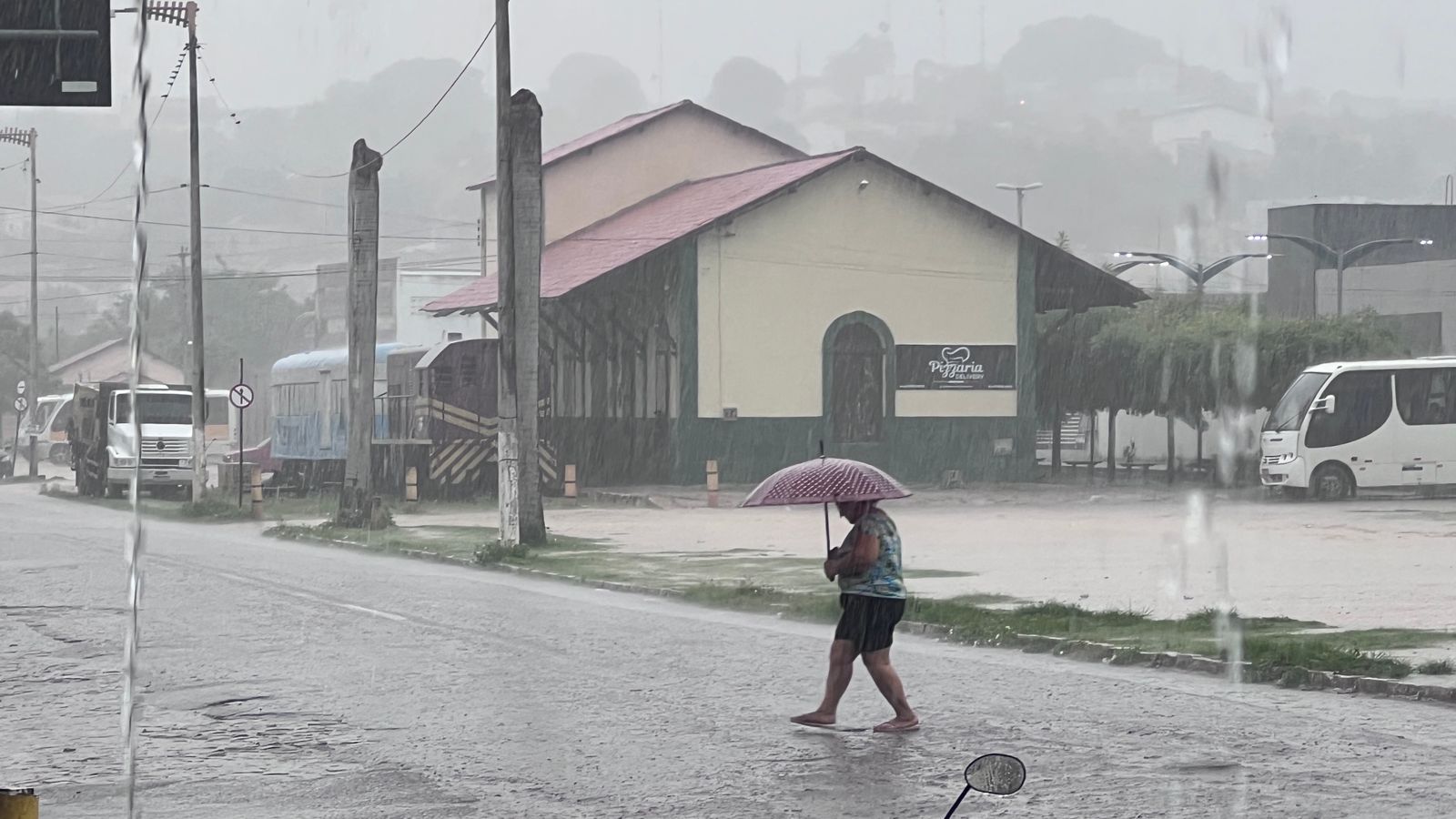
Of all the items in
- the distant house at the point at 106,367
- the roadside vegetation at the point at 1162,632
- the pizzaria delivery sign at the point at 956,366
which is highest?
the distant house at the point at 106,367

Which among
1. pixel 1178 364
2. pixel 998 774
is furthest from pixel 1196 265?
pixel 998 774

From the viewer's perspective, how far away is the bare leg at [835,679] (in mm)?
9859

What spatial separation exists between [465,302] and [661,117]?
10301mm

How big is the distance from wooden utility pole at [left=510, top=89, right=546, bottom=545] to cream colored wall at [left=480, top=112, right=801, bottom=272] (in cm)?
2520

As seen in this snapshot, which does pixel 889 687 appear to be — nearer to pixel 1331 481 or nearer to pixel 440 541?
pixel 440 541

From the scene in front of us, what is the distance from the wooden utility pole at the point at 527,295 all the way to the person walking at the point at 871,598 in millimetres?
14743

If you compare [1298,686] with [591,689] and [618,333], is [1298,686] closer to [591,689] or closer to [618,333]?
[591,689]

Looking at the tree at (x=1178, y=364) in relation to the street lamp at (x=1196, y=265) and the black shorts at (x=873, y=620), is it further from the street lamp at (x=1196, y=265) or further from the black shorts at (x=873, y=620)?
the black shorts at (x=873, y=620)

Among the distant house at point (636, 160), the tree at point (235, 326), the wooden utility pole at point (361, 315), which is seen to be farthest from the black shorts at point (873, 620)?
the tree at point (235, 326)

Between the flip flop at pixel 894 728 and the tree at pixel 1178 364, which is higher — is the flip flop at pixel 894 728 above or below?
below

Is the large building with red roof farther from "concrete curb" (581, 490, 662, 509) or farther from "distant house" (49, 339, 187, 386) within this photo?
"distant house" (49, 339, 187, 386)

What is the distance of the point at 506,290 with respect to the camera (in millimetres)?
24422

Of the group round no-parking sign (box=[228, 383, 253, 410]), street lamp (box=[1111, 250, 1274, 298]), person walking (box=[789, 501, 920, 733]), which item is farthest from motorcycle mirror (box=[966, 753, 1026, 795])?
street lamp (box=[1111, 250, 1274, 298])

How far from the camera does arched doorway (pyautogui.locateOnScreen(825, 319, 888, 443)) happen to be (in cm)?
4216
